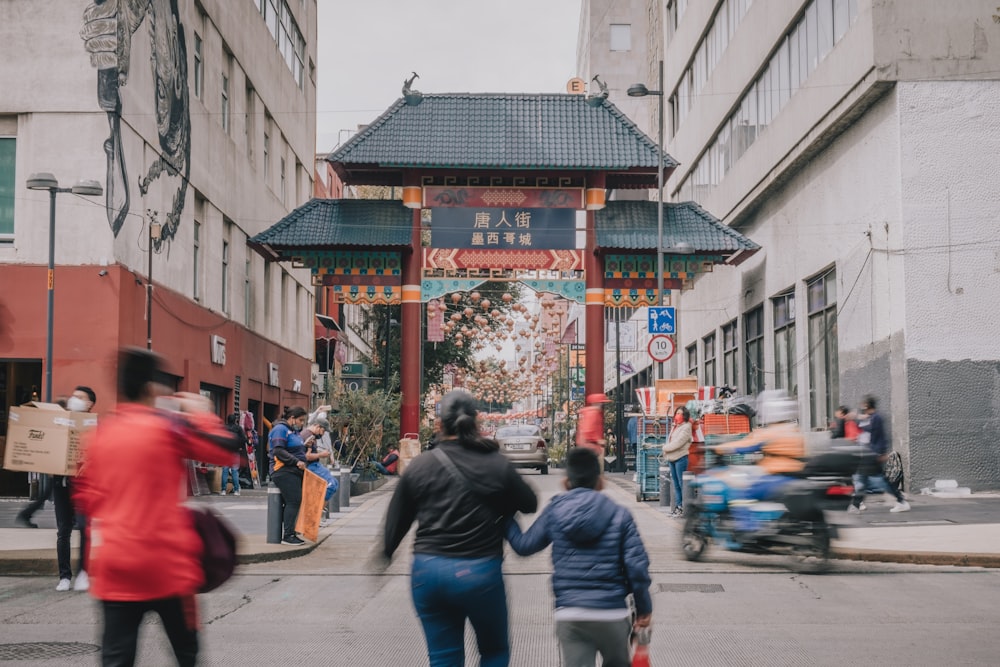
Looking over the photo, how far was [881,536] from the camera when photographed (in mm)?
14773

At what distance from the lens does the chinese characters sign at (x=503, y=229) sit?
28.2 metres

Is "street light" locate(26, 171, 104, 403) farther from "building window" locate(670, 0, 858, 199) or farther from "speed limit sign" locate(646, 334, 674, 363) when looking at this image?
"building window" locate(670, 0, 858, 199)

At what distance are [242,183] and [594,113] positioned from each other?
10.7 metres

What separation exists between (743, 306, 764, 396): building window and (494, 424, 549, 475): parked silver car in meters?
7.18

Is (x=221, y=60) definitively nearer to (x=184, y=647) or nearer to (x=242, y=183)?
(x=242, y=183)

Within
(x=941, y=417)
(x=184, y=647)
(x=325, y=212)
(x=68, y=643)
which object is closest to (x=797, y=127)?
(x=941, y=417)

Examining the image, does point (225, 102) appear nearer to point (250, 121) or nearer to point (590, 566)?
point (250, 121)

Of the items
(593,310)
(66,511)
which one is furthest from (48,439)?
(593,310)

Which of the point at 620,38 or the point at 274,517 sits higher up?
the point at 620,38

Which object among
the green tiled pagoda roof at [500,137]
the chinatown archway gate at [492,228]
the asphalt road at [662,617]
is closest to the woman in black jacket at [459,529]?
the asphalt road at [662,617]

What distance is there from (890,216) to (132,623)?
19398 millimetres

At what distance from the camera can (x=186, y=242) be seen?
89.7ft

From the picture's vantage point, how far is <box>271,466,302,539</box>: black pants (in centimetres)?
1518

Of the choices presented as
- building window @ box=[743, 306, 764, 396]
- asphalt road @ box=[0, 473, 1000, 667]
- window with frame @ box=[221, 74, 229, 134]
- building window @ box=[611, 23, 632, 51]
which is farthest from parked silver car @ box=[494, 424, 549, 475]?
building window @ box=[611, 23, 632, 51]
